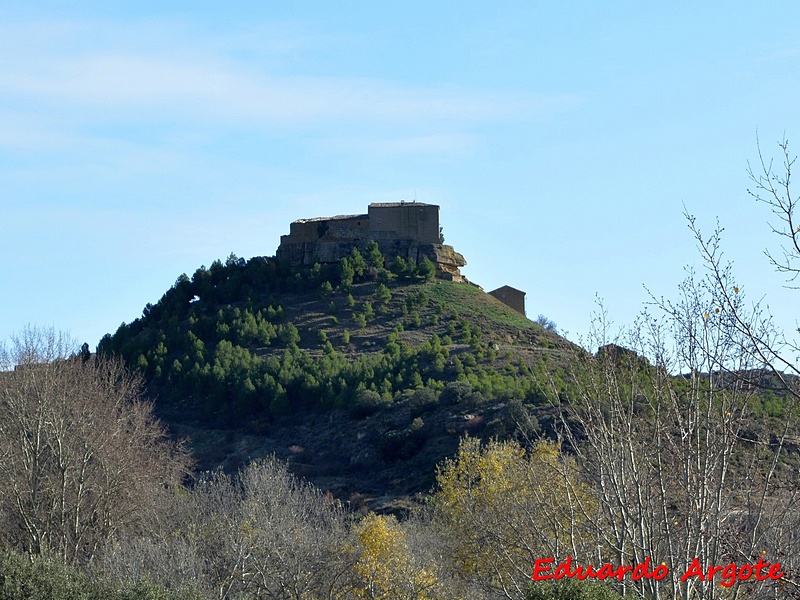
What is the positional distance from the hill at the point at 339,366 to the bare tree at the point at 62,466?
14285mm

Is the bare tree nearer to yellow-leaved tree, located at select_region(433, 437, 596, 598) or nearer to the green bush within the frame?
yellow-leaved tree, located at select_region(433, 437, 596, 598)

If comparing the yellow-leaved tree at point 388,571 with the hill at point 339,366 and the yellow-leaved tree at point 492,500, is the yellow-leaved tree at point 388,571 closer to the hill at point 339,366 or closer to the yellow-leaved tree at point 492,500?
the yellow-leaved tree at point 492,500

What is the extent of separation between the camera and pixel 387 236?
75875 millimetres

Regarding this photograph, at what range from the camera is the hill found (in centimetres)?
5199

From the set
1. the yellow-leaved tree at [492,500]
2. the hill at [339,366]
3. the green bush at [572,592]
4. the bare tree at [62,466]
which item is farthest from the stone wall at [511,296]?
the green bush at [572,592]

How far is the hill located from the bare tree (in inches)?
562

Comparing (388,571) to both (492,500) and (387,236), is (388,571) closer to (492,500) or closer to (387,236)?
(492,500)

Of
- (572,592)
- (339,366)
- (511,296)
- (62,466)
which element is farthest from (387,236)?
(572,592)

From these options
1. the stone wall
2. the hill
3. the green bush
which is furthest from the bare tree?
the stone wall

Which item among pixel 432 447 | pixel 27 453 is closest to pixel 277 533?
pixel 27 453

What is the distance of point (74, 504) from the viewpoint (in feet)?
101

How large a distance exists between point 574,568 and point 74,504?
1973 centimetres

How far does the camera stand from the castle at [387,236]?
7556 cm

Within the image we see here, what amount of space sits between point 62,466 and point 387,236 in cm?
4703
